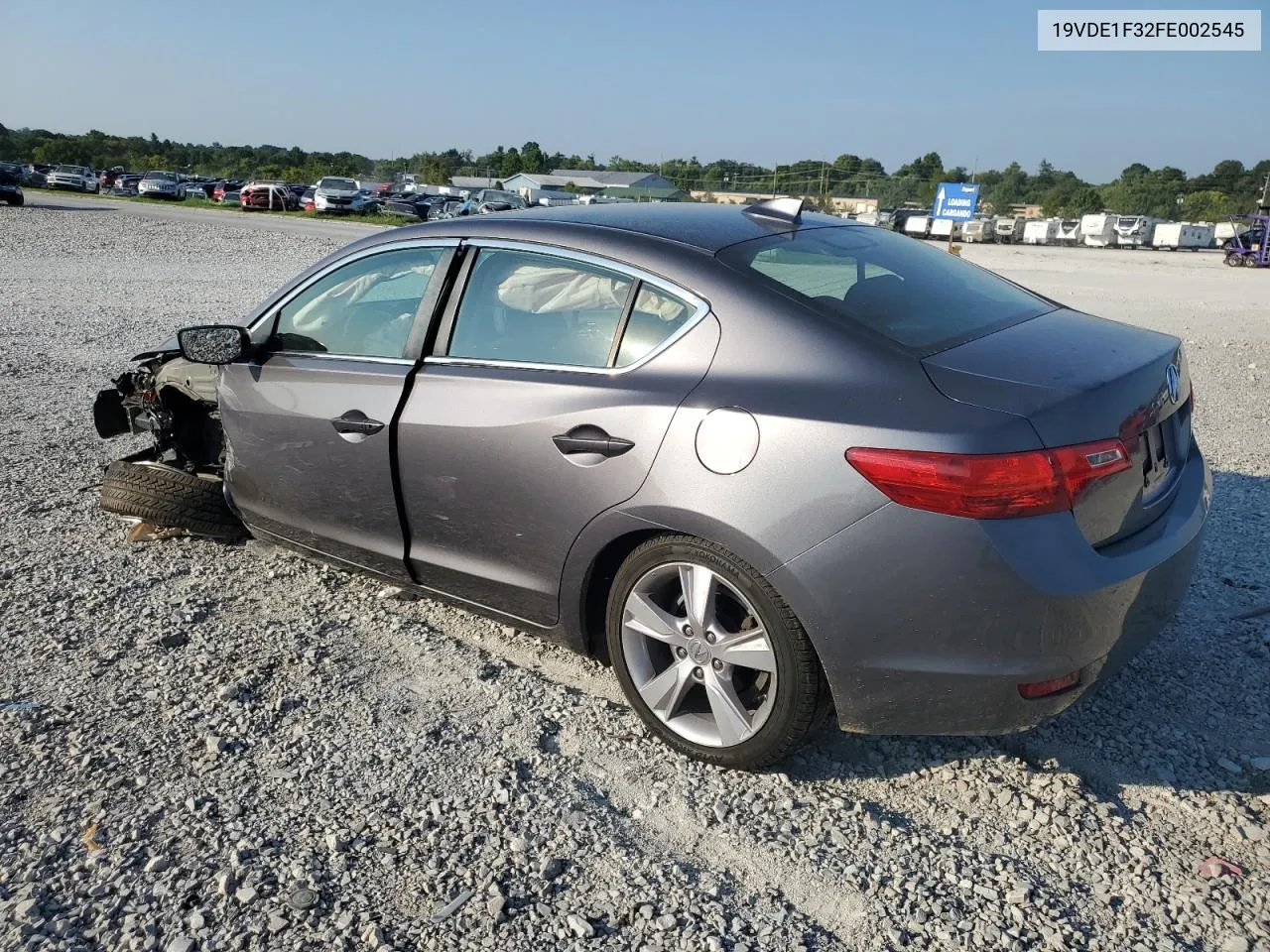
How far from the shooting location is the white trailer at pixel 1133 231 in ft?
161

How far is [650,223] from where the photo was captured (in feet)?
11.3

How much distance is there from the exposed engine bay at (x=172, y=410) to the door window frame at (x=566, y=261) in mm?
1886

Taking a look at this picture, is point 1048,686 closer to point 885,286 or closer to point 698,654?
point 698,654

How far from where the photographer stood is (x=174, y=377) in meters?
4.98

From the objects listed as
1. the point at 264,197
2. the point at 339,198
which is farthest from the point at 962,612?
the point at 264,197

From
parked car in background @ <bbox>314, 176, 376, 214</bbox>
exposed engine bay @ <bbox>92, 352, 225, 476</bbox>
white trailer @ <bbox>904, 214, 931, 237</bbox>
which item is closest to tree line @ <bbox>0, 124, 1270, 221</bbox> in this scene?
white trailer @ <bbox>904, 214, 931, 237</bbox>

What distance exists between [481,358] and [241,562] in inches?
79.3

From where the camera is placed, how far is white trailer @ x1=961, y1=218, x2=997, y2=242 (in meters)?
46.8

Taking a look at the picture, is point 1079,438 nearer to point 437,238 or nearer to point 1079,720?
point 1079,720

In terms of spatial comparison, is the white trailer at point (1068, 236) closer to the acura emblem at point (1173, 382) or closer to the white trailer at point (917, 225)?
the white trailer at point (917, 225)

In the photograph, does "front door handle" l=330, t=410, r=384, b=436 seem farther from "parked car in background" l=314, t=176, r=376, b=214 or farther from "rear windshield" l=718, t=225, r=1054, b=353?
"parked car in background" l=314, t=176, r=376, b=214

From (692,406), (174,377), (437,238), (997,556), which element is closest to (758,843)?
(997,556)

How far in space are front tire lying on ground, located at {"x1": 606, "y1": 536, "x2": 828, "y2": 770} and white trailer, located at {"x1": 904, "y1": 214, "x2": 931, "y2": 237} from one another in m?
39.5

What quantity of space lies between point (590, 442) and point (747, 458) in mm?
559
